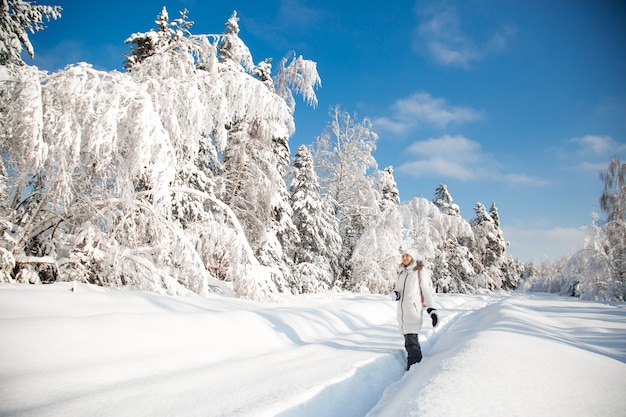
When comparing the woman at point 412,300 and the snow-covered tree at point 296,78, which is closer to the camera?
the woman at point 412,300

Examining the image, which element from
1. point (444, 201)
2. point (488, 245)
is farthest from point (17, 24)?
point (488, 245)

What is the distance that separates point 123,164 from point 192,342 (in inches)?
149

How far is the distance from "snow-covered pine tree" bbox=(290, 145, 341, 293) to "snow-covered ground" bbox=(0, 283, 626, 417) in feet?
36.6

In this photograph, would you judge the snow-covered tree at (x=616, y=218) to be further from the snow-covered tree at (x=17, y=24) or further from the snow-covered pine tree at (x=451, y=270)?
the snow-covered tree at (x=17, y=24)

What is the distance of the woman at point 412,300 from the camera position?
4266 mm

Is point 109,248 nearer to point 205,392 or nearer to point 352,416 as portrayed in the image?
point 205,392

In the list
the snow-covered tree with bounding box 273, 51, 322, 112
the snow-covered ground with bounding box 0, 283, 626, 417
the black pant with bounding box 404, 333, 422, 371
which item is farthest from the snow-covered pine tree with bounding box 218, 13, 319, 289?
the black pant with bounding box 404, 333, 422, 371

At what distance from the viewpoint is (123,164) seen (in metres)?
5.87

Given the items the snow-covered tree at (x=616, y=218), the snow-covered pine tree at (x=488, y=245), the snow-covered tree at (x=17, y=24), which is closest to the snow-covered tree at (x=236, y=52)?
the snow-covered tree at (x=17, y=24)

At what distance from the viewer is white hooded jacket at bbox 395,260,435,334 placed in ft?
14.2

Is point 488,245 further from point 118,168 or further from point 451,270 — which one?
point 118,168

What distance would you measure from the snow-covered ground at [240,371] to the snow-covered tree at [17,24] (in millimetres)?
10514

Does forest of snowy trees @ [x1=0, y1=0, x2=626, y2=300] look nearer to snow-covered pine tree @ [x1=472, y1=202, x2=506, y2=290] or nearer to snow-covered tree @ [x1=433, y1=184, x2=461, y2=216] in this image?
snow-covered tree @ [x1=433, y1=184, x2=461, y2=216]

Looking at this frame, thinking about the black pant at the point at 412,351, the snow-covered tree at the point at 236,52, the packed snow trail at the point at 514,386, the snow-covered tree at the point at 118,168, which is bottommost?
the black pant at the point at 412,351
